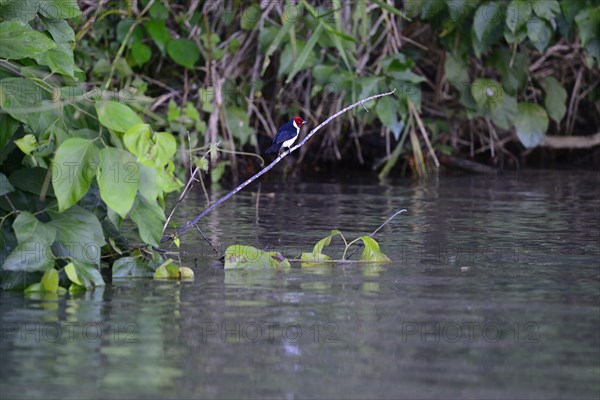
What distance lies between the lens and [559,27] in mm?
9227

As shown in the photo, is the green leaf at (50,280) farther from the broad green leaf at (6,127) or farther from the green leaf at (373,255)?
the green leaf at (373,255)

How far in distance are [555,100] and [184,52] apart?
337 cm

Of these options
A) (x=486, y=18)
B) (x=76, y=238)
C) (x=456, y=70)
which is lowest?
(x=76, y=238)

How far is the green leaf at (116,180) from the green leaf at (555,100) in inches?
253

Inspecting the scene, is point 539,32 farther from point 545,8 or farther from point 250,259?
point 250,259

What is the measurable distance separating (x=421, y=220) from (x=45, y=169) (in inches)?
114

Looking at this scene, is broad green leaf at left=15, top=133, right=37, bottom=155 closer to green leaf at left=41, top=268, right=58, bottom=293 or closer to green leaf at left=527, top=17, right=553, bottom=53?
green leaf at left=41, top=268, right=58, bottom=293

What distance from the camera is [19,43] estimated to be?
14.3 feet

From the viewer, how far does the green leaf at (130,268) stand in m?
4.80

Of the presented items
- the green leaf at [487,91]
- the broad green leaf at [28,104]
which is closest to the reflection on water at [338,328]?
the broad green leaf at [28,104]

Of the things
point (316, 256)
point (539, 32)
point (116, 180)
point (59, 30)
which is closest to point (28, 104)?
point (116, 180)

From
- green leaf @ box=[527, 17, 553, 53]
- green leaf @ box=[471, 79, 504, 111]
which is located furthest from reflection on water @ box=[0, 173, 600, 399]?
green leaf @ box=[471, 79, 504, 111]

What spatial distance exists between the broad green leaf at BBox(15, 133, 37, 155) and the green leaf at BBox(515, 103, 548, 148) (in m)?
6.16

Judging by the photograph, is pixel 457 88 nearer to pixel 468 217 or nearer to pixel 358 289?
pixel 468 217
